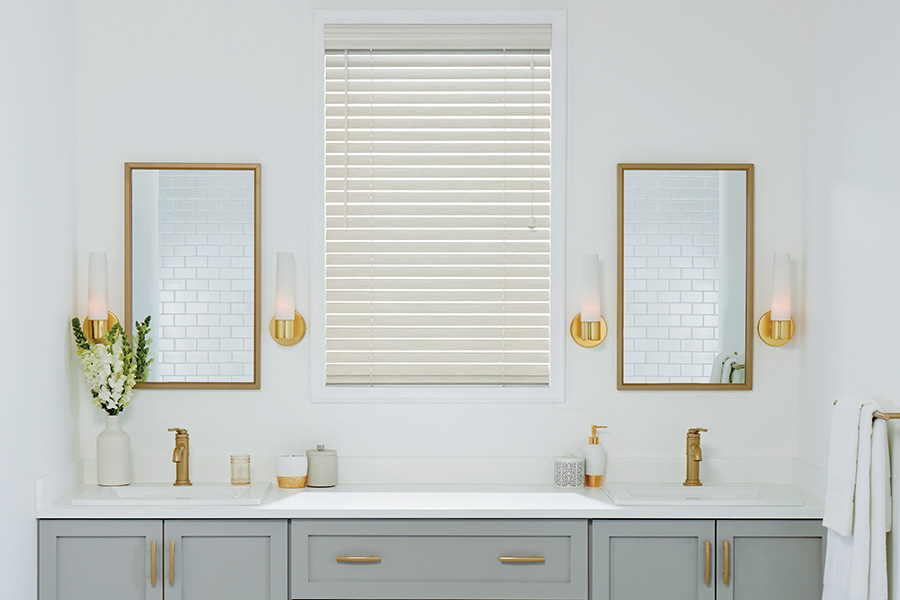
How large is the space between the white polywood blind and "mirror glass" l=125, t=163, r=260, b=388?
28cm

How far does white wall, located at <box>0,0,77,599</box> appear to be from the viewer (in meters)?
2.33

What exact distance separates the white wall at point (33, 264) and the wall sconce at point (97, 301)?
76 mm

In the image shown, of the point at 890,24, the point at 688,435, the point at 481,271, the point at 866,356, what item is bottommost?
the point at 688,435

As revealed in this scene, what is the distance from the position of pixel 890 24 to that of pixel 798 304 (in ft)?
3.19

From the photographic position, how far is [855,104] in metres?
2.42

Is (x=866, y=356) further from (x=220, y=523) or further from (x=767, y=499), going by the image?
(x=220, y=523)

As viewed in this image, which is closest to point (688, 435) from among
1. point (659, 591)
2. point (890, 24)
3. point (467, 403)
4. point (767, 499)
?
point (767, 499)

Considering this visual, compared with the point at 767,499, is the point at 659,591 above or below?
below

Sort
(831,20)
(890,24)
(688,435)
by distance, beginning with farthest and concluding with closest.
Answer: (688,435)
(831,20)
(890,24)

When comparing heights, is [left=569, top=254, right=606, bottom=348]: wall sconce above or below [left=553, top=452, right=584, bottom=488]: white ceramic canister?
above

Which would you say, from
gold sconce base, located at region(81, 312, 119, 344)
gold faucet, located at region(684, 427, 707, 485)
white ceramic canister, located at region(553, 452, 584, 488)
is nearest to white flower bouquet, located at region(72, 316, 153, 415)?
gold sconce base, located at region(81, 312, 119, 344)

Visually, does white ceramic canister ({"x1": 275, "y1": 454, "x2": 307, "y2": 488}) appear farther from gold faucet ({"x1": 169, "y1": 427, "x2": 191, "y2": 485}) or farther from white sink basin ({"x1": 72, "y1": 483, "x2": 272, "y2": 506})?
gold faucet ({"x1": 169, "y1": 427, "x2": 191, "y2": 485})

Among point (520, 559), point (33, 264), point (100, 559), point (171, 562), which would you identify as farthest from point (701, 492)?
point (33, 264)

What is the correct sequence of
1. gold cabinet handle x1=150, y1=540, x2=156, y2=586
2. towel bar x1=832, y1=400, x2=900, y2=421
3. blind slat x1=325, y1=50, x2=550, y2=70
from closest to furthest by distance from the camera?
towel bar x1=832, y1=400, x2=900, y2=421 < gold cabinet handle x1=150, y1=540, x2=156, y2=586 < blind slat x1=325, y1=50, x2=550, y2=70
